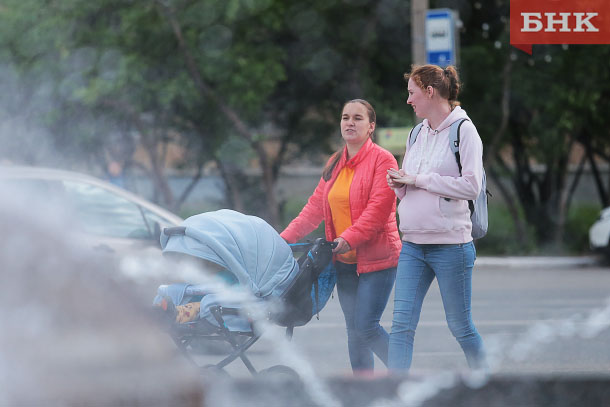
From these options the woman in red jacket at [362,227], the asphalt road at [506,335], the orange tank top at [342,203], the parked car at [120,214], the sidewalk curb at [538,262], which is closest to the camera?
the woman in red jacket at [362,227]

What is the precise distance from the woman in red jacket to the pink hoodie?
0.76 ft

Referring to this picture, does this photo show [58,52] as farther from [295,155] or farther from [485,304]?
[485,304]

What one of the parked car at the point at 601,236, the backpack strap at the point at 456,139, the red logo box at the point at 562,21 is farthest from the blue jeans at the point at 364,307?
the parked car at the point at 601,236

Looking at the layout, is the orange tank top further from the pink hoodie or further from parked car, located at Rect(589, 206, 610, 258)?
parked car, located at Rect(589, 206, 610, 258)

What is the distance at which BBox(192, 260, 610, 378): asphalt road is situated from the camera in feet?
18.6

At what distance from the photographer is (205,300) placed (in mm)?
4035

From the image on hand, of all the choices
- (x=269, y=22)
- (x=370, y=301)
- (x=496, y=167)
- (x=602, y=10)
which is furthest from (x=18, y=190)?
(x=496, y=167)

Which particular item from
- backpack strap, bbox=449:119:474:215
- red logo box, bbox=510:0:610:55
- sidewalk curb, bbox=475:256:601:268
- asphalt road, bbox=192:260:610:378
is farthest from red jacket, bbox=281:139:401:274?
sidewalk curb, bbox=475:256:601:268

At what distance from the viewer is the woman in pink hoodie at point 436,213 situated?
4.09m

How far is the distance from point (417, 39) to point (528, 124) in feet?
15.4

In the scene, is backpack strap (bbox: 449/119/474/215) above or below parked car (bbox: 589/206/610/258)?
above

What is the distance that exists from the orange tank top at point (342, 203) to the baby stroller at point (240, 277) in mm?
385

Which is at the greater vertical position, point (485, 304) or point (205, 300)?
point (205, 300)

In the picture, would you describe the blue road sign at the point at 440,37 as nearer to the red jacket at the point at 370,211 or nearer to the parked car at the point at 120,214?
the parked car at the point at 120,214
